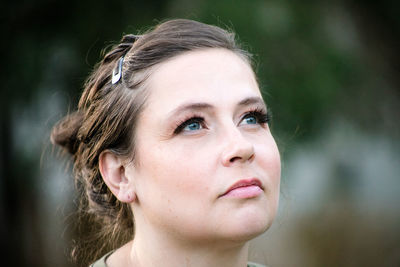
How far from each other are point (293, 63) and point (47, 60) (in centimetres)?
271

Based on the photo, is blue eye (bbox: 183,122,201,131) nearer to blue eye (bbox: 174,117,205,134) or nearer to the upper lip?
blue eye (bbox: 174,117,205,134)

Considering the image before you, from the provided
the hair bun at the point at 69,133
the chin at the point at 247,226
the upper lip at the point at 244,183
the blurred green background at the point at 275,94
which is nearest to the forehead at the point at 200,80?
the upper lip at the point at 244,183

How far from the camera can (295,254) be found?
775 cm

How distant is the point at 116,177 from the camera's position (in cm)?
276

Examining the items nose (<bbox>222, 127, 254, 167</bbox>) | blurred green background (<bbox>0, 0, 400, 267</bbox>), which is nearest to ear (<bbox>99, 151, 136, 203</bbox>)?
nose (<bbox>222, 127, 254, 167</bbox>)

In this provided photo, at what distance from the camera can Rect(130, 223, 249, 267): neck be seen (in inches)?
100.0

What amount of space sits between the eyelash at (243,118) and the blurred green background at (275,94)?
308cm

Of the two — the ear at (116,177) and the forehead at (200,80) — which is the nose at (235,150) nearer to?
the forehead at (200,80)

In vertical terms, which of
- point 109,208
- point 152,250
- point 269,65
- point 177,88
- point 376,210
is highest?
point 269,65

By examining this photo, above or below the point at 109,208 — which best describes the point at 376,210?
above

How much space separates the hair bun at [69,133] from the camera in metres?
3.18

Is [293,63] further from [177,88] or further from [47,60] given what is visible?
[177,88]

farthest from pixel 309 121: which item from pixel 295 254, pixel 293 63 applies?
pixel 295 254

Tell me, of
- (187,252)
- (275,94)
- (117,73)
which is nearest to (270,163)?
(187,252)
